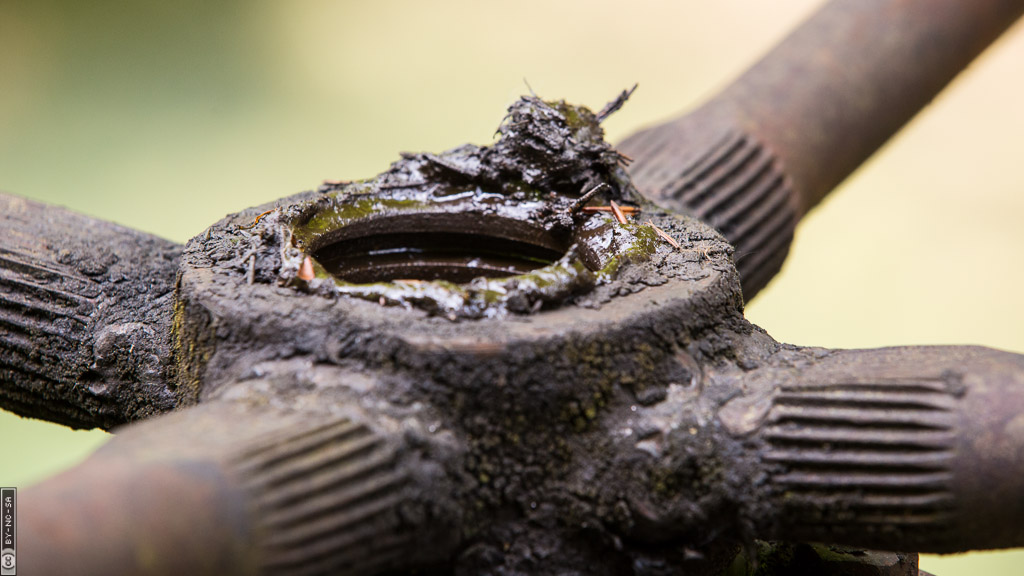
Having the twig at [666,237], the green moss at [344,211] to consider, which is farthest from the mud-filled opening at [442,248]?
the twig at [666,237]

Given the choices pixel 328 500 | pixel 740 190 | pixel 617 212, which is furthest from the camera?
pixel 740 190

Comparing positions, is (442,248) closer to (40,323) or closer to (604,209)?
(604,209)

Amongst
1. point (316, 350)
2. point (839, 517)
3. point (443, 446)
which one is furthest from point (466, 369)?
point (839, 517)

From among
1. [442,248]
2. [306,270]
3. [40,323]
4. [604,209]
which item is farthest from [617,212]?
[40,323]

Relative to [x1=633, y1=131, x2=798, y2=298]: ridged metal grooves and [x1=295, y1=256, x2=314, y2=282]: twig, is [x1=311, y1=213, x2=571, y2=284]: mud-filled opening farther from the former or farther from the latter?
[x1=633, y1=131, x2=798, y2=298]: ridged metal grooves

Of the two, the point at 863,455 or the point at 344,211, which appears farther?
the point at 344,211

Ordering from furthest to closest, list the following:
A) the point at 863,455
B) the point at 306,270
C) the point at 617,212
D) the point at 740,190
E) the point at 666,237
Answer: the point at 740,190
the point at 617,212
the point at 666,237
the point at 306,270
the point at 863,455
